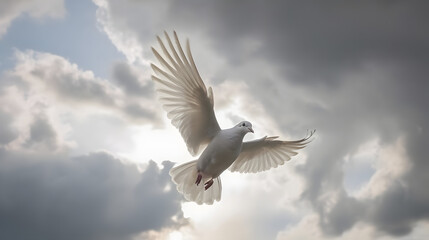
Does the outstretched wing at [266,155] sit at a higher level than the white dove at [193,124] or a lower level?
higher

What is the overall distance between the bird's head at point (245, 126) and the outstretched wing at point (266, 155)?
3574 millimetres

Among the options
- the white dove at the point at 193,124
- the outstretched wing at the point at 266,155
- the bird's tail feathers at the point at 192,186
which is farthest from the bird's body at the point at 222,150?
the outstretched wing at the point at 266,155

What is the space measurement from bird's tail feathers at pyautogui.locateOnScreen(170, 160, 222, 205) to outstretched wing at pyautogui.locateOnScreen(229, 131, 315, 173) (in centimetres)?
191

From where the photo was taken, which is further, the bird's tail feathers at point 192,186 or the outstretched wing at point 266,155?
the outstretched wing at point 266,155

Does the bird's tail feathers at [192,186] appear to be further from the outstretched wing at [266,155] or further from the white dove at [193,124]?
the outstretched wing at [266,155]

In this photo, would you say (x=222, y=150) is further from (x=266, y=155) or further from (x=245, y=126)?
(x=266, y=155)

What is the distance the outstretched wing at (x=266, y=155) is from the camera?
16938mm

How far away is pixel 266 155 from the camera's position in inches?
697

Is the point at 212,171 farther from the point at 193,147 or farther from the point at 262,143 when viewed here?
the point at 262,143

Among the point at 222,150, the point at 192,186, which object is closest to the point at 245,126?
the point at 222,150

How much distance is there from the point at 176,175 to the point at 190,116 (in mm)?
2724

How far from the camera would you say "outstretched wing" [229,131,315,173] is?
16938 millimetres

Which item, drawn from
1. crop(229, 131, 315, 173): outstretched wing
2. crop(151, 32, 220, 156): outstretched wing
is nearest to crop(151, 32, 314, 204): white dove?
crop(151, 32, 220, 156): outstretched wing

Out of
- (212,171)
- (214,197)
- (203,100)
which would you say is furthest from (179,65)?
(214,197)
